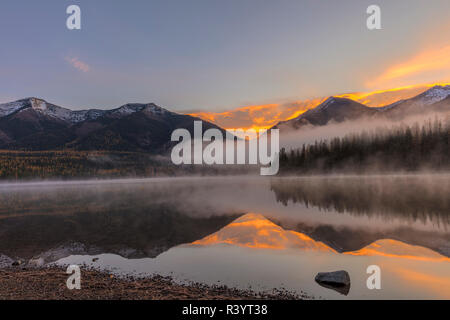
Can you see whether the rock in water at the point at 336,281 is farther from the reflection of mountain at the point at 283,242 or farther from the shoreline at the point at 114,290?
the reflection of mountain at the point at 283,242

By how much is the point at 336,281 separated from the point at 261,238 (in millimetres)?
12264

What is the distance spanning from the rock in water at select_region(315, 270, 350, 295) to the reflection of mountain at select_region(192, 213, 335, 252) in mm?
7247

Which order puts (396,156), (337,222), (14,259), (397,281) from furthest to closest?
1. (396,156)
2. (337,222)
3. (14,259)
4. (397,281)

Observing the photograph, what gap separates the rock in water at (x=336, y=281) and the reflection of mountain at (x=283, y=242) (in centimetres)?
678

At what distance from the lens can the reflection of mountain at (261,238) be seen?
77.0 feet

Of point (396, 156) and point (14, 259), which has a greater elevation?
point (396, 156)

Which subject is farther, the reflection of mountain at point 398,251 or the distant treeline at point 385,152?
the distant treeline at point 385,152

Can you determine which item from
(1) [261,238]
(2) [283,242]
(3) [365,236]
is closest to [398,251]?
(3) [365,236]

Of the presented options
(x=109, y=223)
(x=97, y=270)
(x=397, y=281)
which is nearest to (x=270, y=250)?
(x=397, y=281)

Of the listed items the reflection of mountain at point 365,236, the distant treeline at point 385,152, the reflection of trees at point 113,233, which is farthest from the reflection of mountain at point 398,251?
the distant treeline at point 385,152
